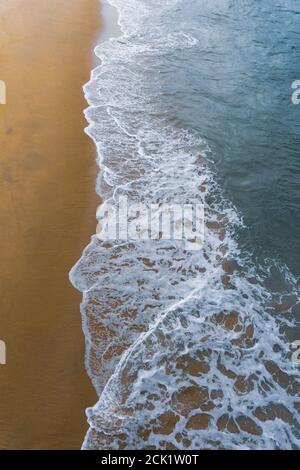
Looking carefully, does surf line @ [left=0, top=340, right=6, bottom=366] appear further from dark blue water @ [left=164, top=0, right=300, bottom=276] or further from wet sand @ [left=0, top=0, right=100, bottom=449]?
dark blue water @ [left=164, top=0, right=300, bottom=276]

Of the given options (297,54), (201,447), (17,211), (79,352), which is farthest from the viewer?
(297,54)

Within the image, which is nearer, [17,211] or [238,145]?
[17,211]

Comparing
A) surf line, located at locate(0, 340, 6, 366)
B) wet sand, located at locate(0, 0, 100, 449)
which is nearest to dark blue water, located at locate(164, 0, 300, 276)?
wet sand, located at locate(0, 0, 100, 449)

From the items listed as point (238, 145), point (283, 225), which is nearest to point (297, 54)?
point (238, 145)

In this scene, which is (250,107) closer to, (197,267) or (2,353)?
(197,267)

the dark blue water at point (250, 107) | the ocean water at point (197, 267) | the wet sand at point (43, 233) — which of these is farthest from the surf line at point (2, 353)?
the dark blue water at point (250, 107)

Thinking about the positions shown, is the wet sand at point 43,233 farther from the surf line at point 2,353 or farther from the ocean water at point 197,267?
the ocean water at point 197,267

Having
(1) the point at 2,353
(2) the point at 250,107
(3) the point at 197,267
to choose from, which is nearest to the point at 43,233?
(1) the point at 2,353

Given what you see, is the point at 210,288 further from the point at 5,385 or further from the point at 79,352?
the point at 5,385
